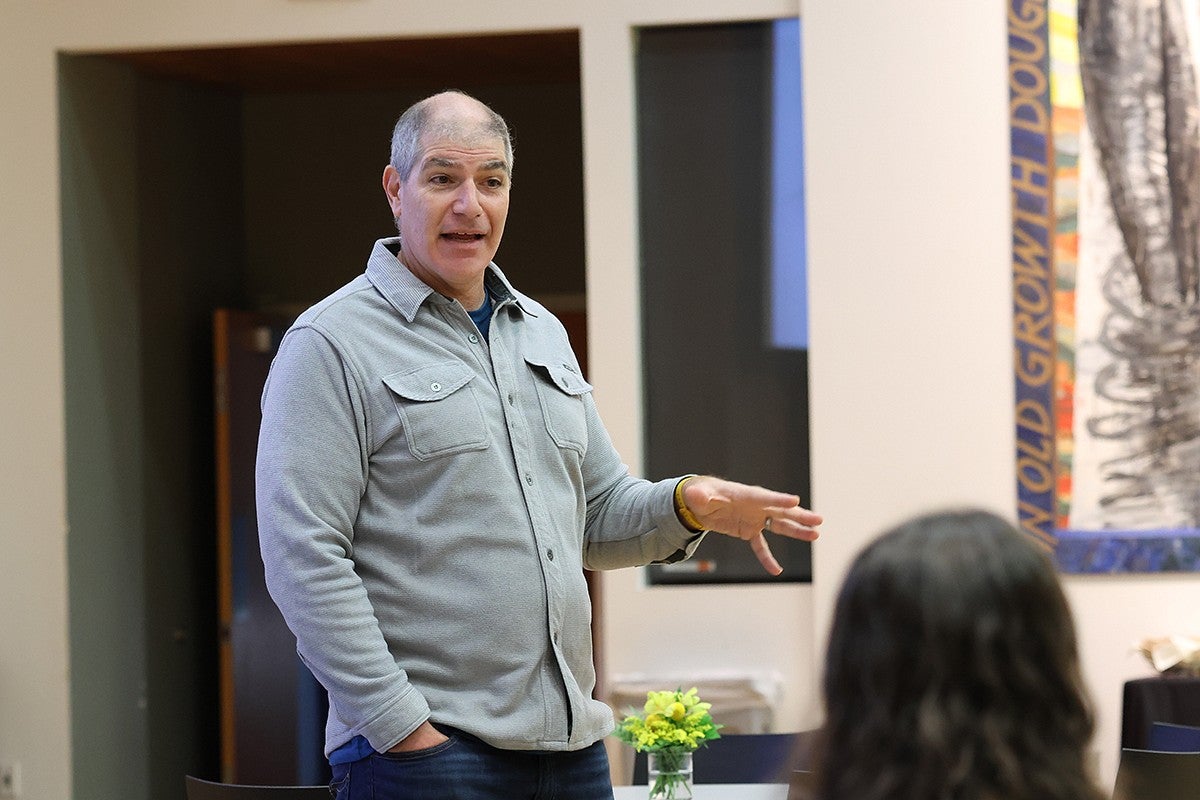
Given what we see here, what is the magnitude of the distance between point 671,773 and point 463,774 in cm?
80

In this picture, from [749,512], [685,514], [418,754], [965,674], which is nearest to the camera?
[965,674]

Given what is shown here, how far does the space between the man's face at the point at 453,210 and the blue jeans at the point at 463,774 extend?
633 millimetres

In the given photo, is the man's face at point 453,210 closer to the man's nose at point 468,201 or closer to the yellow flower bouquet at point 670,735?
the man's nose at point 468,201

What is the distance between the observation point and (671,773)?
2.66m

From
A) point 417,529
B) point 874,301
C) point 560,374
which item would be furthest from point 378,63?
point 417,529

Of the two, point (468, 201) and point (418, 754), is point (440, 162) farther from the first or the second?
point (418, 754)

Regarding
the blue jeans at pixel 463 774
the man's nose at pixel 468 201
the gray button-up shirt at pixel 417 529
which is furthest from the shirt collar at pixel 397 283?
the blue jeans at pixel 463 774

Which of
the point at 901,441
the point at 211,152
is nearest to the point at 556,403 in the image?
the point at 901,441

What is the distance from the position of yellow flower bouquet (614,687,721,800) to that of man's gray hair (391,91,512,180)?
3.38ft

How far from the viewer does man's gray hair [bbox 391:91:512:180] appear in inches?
83.2

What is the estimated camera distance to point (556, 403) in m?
2.18

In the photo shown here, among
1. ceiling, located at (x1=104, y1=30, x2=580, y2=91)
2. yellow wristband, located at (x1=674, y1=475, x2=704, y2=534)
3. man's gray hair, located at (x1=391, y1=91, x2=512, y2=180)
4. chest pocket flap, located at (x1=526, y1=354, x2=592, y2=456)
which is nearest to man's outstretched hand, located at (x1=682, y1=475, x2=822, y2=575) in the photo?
yellow wristband, located at (x1=674, y1=475, x2=704, y2=534)

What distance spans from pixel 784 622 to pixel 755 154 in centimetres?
144

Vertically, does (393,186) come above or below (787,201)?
below
